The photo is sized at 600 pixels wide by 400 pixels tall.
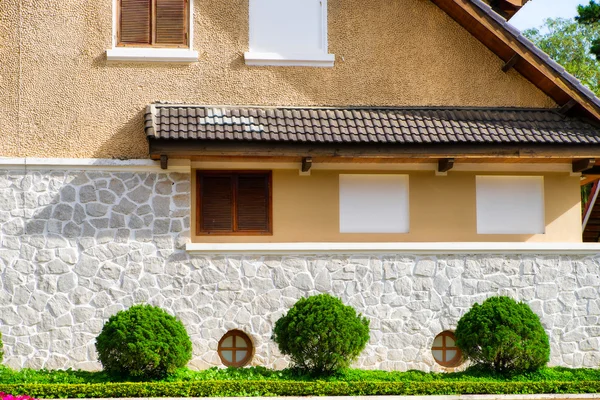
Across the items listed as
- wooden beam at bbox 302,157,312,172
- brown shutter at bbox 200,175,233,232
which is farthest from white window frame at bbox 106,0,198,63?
wooden beam at bbox 302,157,312,172

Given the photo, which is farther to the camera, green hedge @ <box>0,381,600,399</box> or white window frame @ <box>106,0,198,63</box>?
white window frame @ <box>106,0,198,63</box>

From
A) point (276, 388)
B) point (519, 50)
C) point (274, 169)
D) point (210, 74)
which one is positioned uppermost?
point (519, 50)

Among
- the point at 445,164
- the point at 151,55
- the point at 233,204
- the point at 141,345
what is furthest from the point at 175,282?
the point at 445,164

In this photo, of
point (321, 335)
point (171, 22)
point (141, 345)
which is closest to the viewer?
point (141, 345)

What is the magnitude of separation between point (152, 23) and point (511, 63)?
21.1ft

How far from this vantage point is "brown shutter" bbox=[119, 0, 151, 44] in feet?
50.3

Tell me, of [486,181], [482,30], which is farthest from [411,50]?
[486,181]

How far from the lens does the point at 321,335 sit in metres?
12.9

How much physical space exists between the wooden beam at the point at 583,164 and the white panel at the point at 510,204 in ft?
2.12

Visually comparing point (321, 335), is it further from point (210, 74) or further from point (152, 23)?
point (152, 23)

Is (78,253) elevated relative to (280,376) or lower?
elevated

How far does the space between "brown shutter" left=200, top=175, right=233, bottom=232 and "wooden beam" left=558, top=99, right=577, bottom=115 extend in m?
6.13

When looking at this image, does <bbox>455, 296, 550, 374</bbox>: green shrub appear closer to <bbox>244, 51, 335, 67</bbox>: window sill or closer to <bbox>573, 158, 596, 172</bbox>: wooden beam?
<bbox>573, 158, 596, 172</bbox>: wooden beam

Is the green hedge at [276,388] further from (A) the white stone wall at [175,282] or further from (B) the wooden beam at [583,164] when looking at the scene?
(B) the wooden beam at [583,164]
